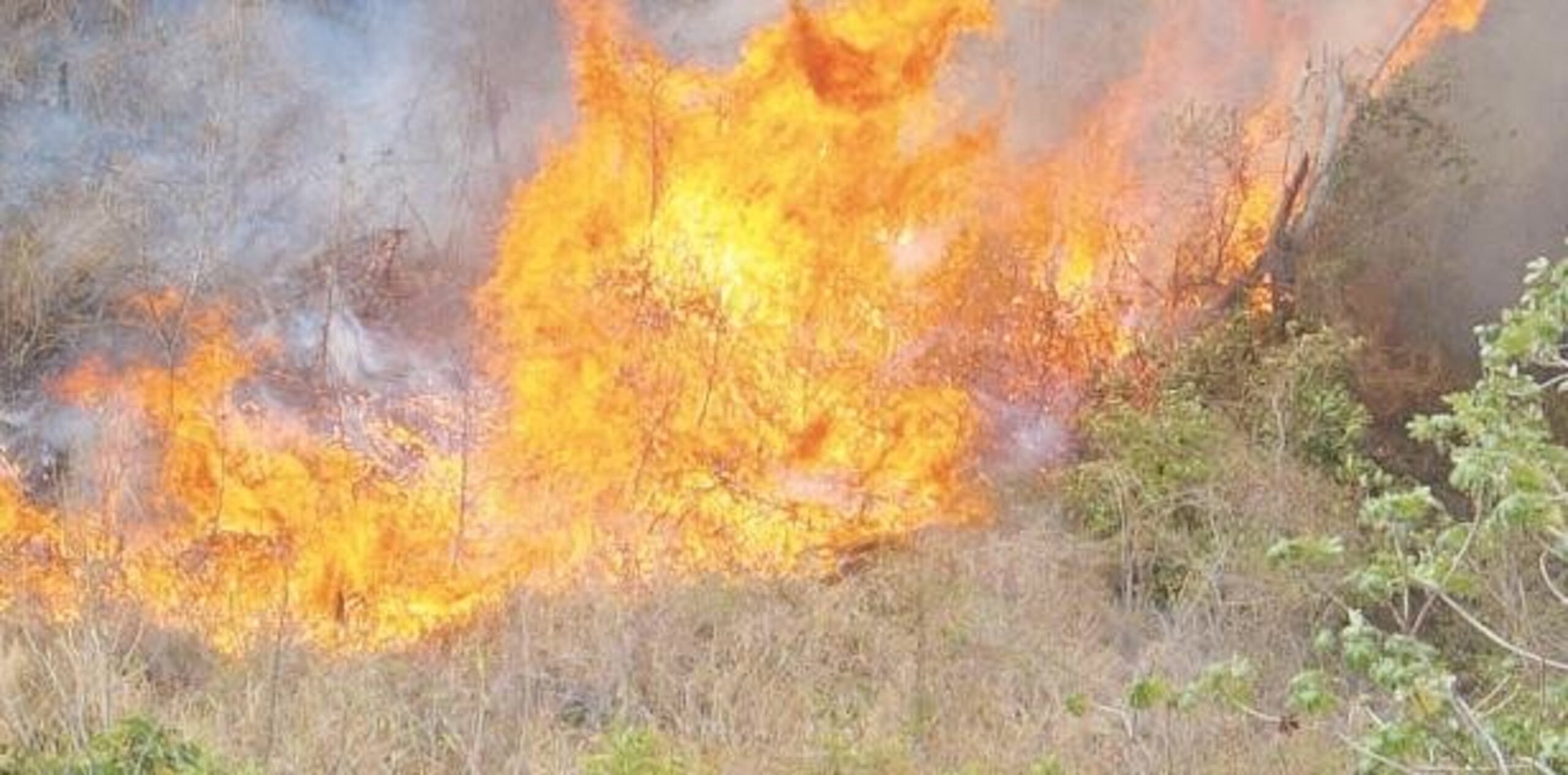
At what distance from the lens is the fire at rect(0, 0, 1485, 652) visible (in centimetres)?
988

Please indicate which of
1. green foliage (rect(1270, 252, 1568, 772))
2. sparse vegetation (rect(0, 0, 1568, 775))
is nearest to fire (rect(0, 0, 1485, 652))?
sparse vegetation (rect(0, 0, 1568, 775))

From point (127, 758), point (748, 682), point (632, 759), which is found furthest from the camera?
point (748, 682)

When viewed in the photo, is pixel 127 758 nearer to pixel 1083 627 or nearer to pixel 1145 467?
pixel 1083 627

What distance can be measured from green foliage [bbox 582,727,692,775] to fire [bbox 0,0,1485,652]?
2116mm

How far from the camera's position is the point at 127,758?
530 cm

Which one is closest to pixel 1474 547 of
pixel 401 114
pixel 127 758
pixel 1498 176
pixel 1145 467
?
pixel 127 758

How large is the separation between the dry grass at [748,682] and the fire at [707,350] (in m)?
0.46

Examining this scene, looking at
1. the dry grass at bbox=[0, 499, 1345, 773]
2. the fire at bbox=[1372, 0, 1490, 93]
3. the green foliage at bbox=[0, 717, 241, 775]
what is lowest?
the dry grass at bbox=[0, 499, 1345, 773]

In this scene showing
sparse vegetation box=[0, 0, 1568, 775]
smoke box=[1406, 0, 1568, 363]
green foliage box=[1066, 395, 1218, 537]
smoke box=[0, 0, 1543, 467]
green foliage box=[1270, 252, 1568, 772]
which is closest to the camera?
green foliage box=[1270, 252, 1568, 772]

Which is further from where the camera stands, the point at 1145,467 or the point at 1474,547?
the point at 1145,467

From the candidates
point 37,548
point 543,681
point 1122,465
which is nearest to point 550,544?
point 543,681

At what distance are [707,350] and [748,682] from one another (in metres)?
4.09

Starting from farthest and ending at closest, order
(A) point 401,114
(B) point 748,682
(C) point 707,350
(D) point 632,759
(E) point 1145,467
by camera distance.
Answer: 1. (A) point 401,114
2. (C) point 707,350
3. (E) point 1145,467
4. (B) point 748,682
5. (D) point 632,759

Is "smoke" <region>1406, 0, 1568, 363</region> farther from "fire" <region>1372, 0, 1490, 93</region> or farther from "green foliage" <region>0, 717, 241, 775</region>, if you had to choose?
"green foliage" <region>0, 717, 241, 775</region>
